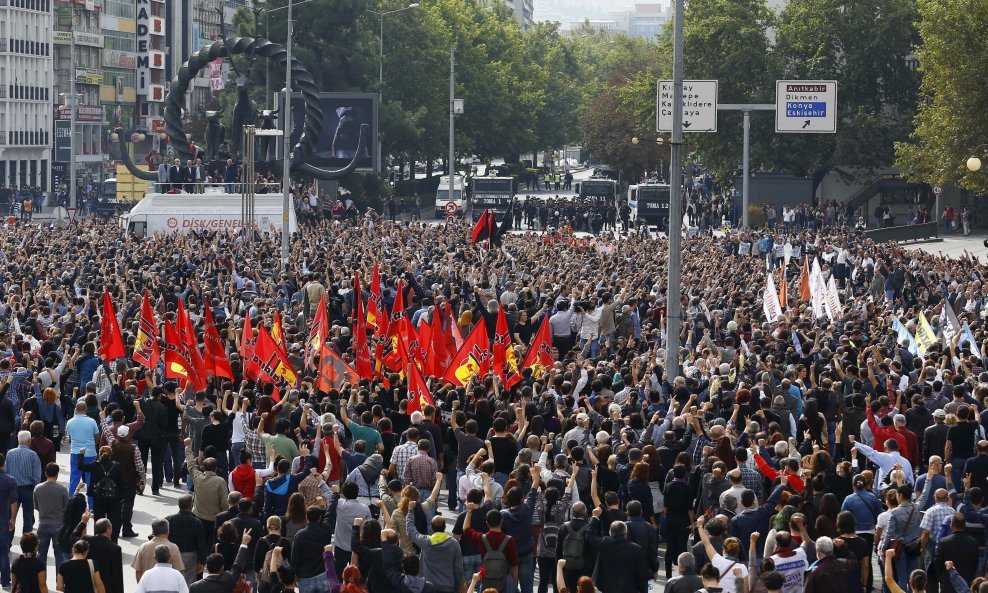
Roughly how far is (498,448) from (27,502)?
395cm

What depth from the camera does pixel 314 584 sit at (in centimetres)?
1229

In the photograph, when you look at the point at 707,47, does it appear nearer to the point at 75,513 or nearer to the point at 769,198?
the point at 769,198

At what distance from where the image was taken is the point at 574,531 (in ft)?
41.5

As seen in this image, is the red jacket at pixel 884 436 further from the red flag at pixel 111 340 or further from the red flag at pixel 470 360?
the red flag at pixel 111 340

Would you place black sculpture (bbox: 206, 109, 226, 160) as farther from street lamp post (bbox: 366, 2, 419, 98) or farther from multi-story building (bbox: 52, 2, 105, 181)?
multi-story building (bbox: 52, 2, 105, 181)

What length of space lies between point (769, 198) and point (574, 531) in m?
57.3

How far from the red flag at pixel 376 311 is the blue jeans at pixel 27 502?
26.0ft

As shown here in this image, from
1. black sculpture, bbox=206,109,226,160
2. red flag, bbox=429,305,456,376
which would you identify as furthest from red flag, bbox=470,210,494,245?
black sculpture, bbox=206,109,226,160

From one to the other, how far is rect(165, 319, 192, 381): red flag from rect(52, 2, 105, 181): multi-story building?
8347cm

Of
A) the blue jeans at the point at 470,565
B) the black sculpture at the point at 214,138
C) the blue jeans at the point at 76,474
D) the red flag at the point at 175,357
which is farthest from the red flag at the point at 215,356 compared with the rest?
the black sculpture at the point at 214,138

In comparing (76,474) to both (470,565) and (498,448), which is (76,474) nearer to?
(498,448)

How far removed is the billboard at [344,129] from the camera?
63375 millimetres

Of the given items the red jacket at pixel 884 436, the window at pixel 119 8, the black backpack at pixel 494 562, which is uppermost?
Answer: the window at pixel 119 8

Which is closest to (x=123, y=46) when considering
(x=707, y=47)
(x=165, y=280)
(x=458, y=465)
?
(x=707, y=47)
